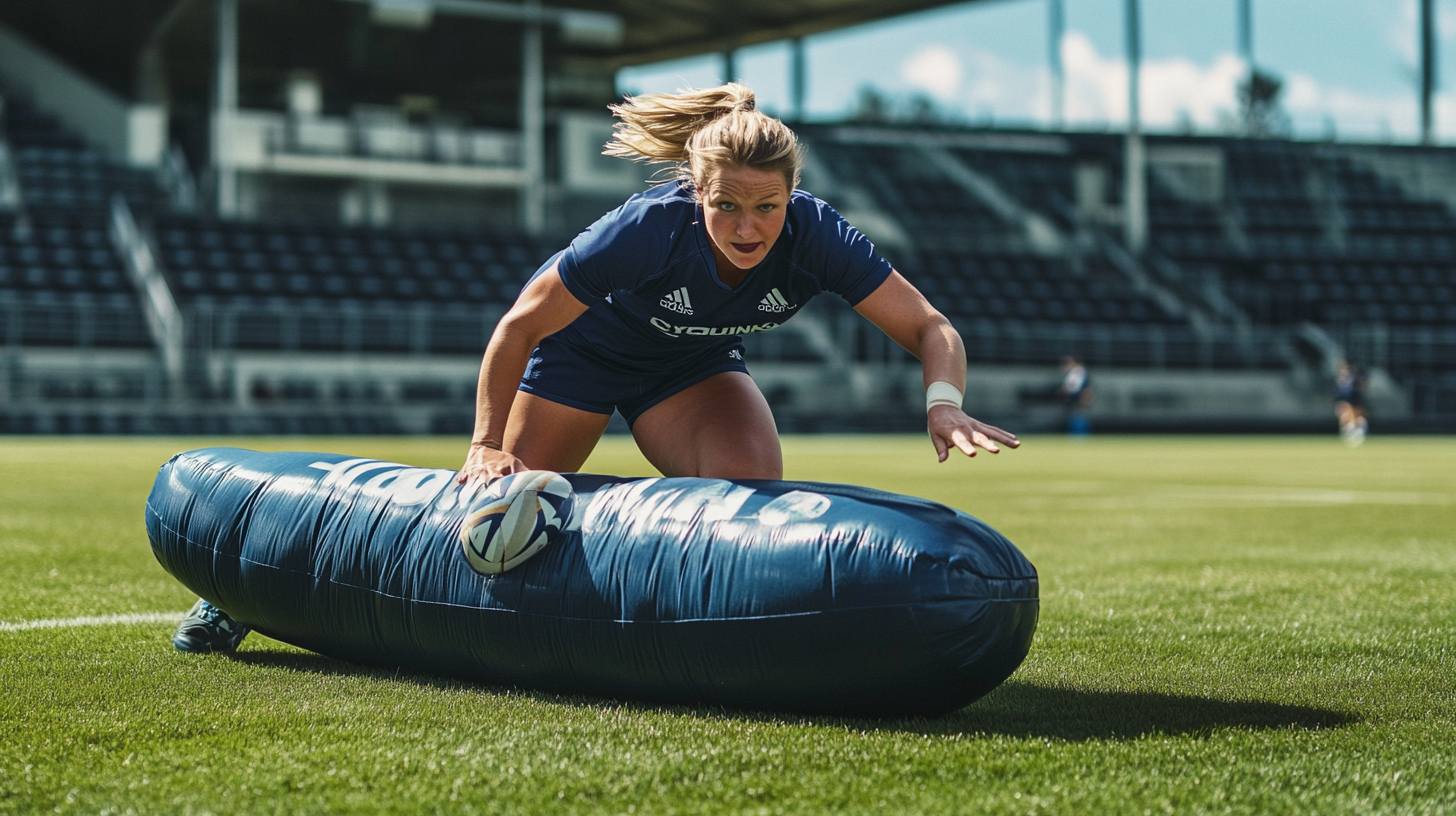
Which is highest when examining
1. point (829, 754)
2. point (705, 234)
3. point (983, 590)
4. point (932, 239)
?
point (932, 239)

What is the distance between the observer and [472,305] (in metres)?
29.0

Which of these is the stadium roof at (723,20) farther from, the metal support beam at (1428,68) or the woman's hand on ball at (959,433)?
the woman's hand on ball at (959,433)

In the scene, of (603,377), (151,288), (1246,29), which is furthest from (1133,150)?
(603,377)

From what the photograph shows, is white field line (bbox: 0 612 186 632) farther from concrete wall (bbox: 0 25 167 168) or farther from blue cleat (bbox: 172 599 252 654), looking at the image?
concrete wall (bbox: 0 25 167 168)

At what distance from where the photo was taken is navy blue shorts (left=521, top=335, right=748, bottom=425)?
15.7 ft

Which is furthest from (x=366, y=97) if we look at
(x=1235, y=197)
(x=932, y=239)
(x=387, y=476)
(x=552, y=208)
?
(x=387, y=476)

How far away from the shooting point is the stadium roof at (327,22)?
3356 cm

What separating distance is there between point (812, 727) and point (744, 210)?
4.43 ft

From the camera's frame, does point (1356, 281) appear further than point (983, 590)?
Yes

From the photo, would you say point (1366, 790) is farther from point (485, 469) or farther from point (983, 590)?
point (485, 469)

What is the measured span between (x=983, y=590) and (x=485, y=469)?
136 cm

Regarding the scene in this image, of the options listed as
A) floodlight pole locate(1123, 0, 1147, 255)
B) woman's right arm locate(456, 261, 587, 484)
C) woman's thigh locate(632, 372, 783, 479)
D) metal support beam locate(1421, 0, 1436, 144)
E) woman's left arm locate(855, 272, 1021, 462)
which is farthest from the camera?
metal support beam locate(1421, 0, 1436, 144)

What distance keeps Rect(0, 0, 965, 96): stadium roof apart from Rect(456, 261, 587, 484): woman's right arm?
31052 millimetres

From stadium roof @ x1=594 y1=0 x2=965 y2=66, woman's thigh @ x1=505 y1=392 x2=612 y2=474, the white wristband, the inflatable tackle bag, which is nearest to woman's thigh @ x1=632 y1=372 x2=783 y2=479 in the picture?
woman's thigh @ x1=505 y1=392 x2=612 y2=474
